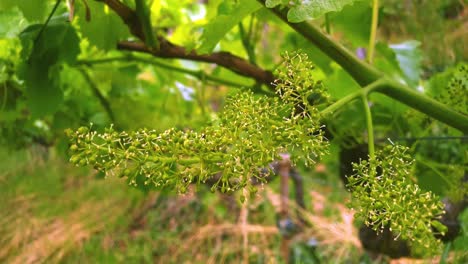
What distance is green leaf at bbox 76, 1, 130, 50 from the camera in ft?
2.59

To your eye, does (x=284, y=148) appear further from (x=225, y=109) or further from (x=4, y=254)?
(x=4, y=254)

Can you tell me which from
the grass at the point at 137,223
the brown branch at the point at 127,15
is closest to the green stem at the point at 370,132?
the brown branch at the point at 127,15

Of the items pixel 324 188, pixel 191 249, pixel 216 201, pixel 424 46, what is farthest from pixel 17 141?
pixel 324 188

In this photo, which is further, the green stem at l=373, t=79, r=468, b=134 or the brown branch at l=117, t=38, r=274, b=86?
the brown branch at l=117, t=38, r=274, b=86

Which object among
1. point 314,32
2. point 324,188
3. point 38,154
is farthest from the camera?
point 38,154

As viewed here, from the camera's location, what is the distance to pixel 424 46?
1.65m

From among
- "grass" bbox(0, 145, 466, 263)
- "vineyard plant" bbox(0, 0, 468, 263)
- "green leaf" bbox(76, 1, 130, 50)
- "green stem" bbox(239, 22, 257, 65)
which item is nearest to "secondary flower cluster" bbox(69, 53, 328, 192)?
"vineyard plant" bbox(0, 0, 468, 263)

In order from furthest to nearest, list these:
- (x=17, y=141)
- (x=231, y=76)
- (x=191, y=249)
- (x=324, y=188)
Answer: (x=324, y=188) → (x=191, y=249) → (x=17, y=141) → (x=231, y=76)

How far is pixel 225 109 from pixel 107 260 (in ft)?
7.16

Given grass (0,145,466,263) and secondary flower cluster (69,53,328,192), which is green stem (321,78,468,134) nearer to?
secondary flower cluster (69,53,328,192)

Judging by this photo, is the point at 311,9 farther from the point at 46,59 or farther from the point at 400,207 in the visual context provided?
the point at 46,59

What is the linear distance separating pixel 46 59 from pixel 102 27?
11 cm

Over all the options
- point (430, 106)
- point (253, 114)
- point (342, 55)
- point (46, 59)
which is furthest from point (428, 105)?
point (46, 59)

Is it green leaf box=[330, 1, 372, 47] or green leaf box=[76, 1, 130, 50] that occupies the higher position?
green leaf box=[330, 1, 372, 47]
